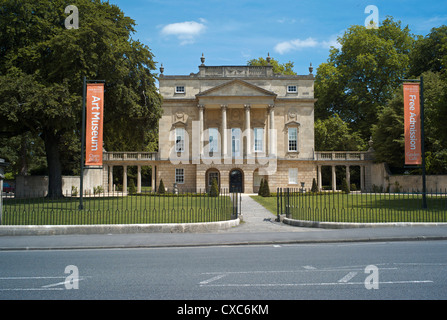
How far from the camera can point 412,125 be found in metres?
24.8

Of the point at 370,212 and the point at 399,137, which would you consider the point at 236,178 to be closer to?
the point at 399,137

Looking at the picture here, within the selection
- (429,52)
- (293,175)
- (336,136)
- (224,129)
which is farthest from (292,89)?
(429,52)

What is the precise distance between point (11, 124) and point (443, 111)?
3151 cm

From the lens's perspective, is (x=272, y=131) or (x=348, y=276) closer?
(x=348, y=276)

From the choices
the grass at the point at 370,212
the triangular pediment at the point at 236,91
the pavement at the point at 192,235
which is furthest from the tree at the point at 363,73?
the pavement at the point at 192,235

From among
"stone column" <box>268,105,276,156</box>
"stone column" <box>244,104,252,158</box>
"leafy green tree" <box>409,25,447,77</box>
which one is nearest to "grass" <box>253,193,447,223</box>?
"stone column" <box>244,104,252,158</box>

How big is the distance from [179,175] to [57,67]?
27.3m

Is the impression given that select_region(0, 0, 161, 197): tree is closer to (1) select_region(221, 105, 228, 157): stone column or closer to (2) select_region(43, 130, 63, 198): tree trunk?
(2) select_region(43, 130, 63, 198): tree trunk

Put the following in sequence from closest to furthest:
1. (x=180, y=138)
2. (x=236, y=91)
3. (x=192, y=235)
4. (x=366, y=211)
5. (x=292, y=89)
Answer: (x=192, y=235)
(x=366, y=211)
(x=236, y=91)
(x=180, y=138)
(x=292, y=89)

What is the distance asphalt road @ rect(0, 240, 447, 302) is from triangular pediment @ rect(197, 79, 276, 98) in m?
41.0

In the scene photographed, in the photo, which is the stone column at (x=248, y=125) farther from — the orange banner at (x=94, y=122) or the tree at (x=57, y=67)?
the orange banner at (x=94, y=122)

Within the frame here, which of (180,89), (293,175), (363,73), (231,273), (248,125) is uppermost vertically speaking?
(363,73)
